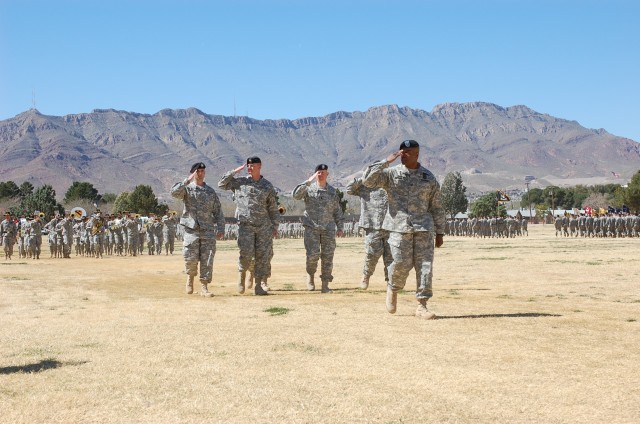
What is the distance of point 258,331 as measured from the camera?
30.2 ft

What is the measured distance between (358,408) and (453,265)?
1878cm

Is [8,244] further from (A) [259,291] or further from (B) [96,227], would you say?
(A) [259,291]

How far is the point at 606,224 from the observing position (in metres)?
59.1

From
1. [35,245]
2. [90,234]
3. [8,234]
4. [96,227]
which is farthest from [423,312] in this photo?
[8,234]

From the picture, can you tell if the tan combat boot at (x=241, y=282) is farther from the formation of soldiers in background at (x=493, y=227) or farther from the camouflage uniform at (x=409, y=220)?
the formation of soldiers in background at (x=493, y=227)

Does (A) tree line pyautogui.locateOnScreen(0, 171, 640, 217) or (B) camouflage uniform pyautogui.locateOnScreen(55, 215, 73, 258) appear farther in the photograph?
(A) tree line pyautogui.locateOnScreen(0, 171, 640, 217)

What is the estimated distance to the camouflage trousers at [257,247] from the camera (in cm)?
1459

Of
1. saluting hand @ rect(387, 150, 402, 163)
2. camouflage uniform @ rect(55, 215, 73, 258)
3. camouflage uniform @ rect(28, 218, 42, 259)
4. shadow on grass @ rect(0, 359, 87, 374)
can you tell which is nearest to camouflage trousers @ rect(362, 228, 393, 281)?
saluting hand @ rect(387, 150, 402, 163)

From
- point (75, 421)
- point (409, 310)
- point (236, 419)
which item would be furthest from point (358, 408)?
point (409, 310)

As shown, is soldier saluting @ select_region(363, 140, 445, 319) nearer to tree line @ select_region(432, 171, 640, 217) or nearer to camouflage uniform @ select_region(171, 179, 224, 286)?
camouflage uniform @ select_region(171, 179, 224, 286)

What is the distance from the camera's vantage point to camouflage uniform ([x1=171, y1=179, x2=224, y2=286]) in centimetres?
1446

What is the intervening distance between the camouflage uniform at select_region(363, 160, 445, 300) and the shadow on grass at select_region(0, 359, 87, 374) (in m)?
4.74

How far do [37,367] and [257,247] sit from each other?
7.68 m

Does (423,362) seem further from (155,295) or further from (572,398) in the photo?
(155,295)
